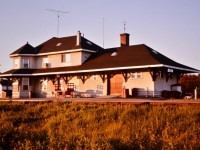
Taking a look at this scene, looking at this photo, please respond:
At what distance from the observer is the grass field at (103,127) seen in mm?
8859

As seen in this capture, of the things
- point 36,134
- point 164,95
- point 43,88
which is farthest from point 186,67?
point 36,134

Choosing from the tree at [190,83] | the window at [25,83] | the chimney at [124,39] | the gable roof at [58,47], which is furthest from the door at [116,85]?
the tree at [190,83]

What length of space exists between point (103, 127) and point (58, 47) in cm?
2684

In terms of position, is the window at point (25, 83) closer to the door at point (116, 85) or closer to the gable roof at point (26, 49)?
the gable roof at point (26, 49)

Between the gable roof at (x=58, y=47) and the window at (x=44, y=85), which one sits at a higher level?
the gable roof at (x=58, y=47)

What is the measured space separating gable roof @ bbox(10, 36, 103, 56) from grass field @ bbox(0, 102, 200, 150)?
18.7 metres

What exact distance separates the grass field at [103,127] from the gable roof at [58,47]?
18721mm

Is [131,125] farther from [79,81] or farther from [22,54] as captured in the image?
[22,54]

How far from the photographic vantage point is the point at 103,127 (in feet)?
40.4

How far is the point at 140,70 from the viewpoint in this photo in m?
29.1

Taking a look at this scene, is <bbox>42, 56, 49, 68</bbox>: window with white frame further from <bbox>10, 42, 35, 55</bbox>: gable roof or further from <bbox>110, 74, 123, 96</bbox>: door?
<bbox>110, 74, 123, 96</bbox>: door

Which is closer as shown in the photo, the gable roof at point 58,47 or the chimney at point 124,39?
the gable roof at point 58,47

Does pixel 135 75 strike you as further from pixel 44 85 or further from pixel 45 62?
pixel 45 62

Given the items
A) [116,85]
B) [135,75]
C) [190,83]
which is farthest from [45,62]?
[190,83]
